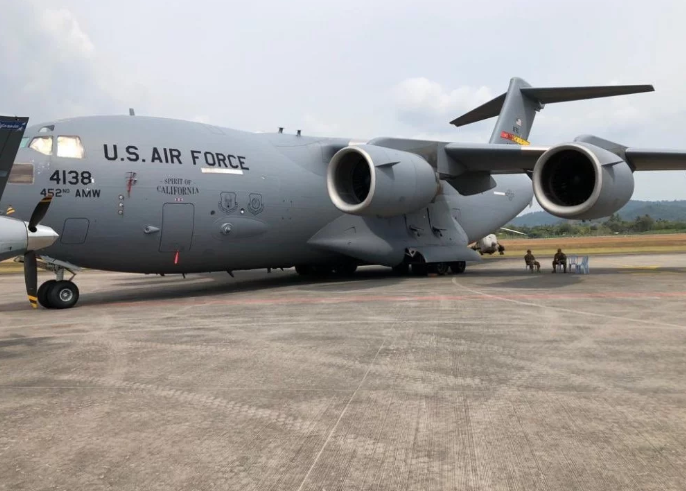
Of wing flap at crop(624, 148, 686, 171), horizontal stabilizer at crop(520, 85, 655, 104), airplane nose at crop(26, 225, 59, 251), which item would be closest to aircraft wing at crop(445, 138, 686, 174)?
wing flap at crop(624, 148, 686, 171)

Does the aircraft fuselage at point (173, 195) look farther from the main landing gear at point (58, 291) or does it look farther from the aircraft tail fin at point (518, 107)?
the aircraft tail fin at point (518, 107)

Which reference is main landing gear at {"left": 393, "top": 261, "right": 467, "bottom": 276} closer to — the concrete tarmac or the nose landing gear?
the concrete tarmac

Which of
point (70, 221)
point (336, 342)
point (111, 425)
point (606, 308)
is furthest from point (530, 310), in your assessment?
point (70, 221)

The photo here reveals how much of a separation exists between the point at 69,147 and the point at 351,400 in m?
8.39

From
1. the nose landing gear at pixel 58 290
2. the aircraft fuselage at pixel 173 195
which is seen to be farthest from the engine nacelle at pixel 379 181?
the nose landing gear at pixel 58 290

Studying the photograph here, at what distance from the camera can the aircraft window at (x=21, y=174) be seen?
9922mm

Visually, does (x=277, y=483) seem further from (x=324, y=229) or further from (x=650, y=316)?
(x=324, y=229)

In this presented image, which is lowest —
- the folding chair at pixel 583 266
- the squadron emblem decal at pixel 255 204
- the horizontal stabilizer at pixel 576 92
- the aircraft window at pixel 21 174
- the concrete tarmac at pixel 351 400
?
the concrete tarmac at pixel 351 400

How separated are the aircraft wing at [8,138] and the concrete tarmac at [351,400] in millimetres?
2004

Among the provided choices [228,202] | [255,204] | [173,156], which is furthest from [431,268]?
[173,156]

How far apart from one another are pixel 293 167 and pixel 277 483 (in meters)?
11.3

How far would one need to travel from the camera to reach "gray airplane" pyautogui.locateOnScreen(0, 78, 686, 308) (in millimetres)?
10312

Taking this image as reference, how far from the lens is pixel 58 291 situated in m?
10.7

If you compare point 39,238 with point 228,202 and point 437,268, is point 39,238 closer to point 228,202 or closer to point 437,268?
point 228,202
